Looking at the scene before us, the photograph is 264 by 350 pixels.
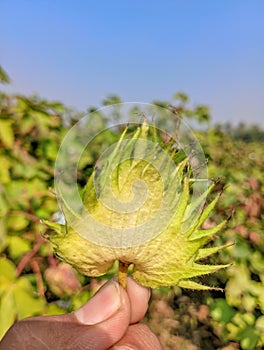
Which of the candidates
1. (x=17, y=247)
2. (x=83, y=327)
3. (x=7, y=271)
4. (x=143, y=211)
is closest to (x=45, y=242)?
(x=17, y=247)

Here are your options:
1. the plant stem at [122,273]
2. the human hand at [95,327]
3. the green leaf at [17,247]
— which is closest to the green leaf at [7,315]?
the green leaf at [17,247]

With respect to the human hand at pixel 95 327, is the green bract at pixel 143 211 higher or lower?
higher

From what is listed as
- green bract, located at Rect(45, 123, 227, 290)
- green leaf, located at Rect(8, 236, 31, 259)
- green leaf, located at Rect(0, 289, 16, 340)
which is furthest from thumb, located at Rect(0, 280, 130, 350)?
green leaf, located at Rect(8, 236, 31, 259)

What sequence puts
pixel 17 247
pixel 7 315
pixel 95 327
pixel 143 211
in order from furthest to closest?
pixel 17 247 → pixel 7 315 → pixel 95 327 → pixel 143 211

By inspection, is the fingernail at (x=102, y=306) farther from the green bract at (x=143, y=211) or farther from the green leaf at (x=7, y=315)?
the green leaf at (x=7, y=315)

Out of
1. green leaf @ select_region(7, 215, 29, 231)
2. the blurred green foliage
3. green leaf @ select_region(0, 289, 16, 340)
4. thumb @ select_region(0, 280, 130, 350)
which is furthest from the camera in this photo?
green leaf @ select_region(7, 215, 29, 231)

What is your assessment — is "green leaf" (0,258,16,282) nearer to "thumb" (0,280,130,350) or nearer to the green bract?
"thumb" (0,280,130,350)

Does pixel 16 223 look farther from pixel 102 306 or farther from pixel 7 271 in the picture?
pixel 102 306

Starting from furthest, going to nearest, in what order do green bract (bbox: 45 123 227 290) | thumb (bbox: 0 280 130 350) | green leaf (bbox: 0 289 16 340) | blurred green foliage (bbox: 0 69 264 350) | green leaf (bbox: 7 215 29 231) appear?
green leaf (bbox: 7 215 29 231)
blurred green foliage (bbox: 0 69 264 350)
green leaf (bbox: 0 289 16 340)
thumb (bbox: 0 280 130 350)
green bract (bbox: 45 123 227 290)
